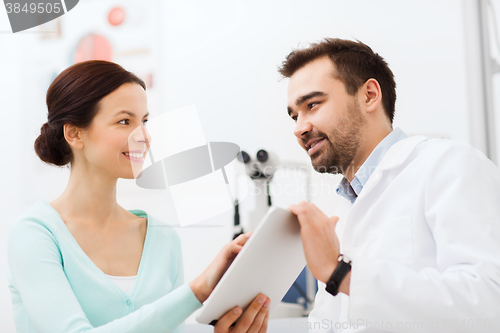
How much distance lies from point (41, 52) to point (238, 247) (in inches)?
73.1

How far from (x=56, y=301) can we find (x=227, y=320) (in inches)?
14.6

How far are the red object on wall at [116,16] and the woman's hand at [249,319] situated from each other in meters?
1.84

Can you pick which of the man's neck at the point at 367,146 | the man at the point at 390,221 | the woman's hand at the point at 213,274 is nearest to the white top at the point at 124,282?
the woman's hand at the point at 213,274

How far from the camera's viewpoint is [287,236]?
781 millimetres

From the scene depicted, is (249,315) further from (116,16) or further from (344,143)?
(116,16)

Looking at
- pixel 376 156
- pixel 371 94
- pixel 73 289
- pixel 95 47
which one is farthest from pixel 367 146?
pixel 95 47

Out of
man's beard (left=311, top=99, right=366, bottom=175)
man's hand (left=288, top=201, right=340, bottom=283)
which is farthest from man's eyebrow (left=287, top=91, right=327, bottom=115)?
man's hand (left=288, top=201, right=340, bottom=283)

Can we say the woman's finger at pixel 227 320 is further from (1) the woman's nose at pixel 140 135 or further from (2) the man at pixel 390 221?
(1) the woman's nose at pixel 140 135

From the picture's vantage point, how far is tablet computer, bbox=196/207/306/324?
0.71 meters

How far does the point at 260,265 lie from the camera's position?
784 millimetres

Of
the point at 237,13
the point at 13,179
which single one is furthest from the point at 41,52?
the point at 237,13

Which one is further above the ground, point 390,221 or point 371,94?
point 371,94

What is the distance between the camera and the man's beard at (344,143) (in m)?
1.23

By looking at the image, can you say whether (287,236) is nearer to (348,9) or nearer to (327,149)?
(327,149)
